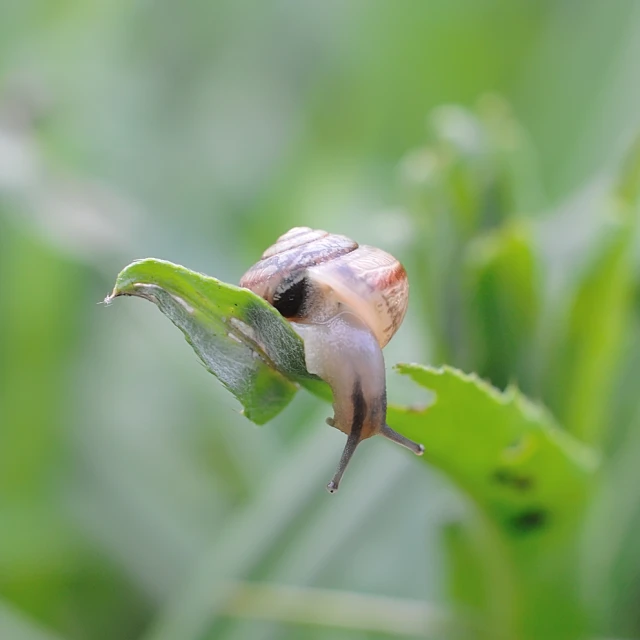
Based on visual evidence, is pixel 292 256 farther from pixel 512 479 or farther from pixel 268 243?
pixel 268 243

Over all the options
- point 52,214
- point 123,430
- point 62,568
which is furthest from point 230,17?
point 62,568

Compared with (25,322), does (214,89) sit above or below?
above

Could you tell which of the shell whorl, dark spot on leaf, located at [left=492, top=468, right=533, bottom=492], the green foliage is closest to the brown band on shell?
the shell whorl

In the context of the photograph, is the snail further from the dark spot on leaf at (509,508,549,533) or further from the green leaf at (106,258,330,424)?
the dark spot on leaf at (509,508,549,533)

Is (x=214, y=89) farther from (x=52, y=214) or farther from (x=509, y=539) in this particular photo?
(x=509, y=539)

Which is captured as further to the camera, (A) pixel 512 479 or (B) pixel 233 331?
(A) pixel 512 479

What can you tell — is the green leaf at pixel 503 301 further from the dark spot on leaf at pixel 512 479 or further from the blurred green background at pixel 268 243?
the dark spot on leaf at pixel 512 479

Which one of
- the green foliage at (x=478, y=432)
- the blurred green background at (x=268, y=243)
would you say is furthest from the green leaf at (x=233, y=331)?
the blurred green background at (x=268, y=243)

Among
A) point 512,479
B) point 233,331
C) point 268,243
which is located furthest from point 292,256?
point 268,243
